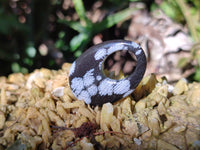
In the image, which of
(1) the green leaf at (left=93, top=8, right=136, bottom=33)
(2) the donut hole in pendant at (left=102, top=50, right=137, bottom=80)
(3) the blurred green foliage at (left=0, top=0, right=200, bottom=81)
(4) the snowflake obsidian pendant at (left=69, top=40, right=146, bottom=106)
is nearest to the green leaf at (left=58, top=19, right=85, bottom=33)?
(3) the blurred green foliage at (left=0, top=0, right=200, bottom=81)

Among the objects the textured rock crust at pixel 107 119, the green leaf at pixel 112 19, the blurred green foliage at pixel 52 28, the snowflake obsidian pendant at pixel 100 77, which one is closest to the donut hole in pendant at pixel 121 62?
the blurred green foliage at pixel 52 28

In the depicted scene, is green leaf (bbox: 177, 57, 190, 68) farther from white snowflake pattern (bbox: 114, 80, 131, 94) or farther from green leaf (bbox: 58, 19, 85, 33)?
white snowflake pattern (bbox: 114, 80, 131, 94)

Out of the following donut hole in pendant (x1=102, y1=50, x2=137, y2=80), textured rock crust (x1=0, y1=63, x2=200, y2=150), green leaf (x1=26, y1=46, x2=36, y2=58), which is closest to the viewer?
textured rock crust (x1=0, y1=63, x2=200, y2=150)

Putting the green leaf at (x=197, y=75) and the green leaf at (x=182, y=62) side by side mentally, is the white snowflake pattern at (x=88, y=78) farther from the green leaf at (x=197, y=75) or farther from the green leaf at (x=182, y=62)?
the green leaf at (x=197, y=75)

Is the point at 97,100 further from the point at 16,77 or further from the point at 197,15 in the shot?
the point at 197,15

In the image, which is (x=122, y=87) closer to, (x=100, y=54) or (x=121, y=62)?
(x=100, y=54)

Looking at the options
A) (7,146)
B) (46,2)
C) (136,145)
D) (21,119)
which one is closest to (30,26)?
(46,2)
